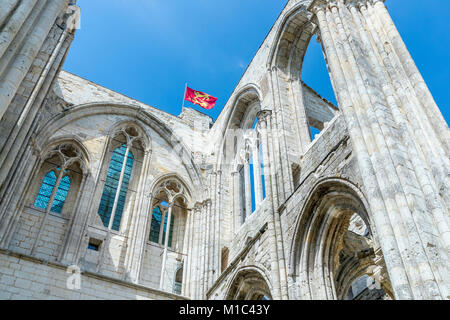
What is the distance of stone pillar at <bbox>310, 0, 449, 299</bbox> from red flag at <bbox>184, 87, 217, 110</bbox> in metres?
10.4

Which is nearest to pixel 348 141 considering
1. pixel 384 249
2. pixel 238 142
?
pixel 384 249

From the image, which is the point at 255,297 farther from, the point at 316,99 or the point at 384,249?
the point at 316,99

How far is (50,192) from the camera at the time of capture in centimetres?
1134

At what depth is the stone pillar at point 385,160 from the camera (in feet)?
15.5

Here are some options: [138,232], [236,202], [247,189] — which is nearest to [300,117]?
[247,189]

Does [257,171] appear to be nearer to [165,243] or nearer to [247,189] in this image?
[247,189]

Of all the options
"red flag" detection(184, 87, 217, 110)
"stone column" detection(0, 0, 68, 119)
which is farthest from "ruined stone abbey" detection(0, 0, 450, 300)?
"red flag" detection(184, 87, 217, 110)

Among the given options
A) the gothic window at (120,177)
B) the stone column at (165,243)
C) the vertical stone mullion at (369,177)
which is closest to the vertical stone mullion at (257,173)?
the stone column at (165,243)

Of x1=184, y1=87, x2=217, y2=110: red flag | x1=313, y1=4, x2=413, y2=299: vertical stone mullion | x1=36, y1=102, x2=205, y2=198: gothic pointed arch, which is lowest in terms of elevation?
x1=313, y1=4, x2=413, y2=299: vertical stone mullion

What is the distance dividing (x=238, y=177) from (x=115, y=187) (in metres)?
3.55

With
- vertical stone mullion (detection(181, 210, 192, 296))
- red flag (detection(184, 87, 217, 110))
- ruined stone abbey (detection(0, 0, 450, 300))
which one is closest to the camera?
ruined stone abbey (detection(0, 0, 450, 300))

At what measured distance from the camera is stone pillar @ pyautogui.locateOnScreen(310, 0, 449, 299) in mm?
4719

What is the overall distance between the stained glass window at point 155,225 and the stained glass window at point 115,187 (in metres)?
0.97

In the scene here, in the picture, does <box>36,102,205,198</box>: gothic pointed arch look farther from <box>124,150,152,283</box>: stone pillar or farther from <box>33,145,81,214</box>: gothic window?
<box>124,150,152,283</box>: stone pillar
